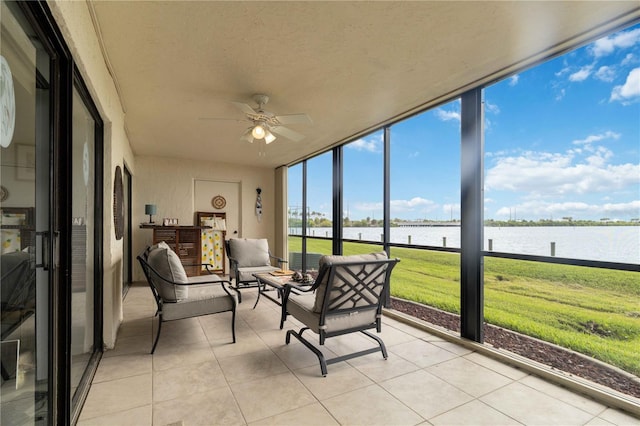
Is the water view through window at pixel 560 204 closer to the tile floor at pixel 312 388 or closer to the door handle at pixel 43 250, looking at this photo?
the tile floor at pixel 312 388

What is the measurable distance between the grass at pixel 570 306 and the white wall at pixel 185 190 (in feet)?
15.0

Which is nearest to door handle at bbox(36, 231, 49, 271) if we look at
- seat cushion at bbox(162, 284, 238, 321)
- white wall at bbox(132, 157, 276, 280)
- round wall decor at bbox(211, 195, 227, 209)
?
seat cushion at bbox(162, 284, 238, 321)

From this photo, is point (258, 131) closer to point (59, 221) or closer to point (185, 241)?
point (59, 221)

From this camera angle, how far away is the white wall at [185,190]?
5961 millimetres

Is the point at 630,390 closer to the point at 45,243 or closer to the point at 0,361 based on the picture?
the point at 0,361

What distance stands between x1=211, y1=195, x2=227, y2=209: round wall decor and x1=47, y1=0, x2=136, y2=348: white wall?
3467mm

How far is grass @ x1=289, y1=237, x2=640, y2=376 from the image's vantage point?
8.10 feet

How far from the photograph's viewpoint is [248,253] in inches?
191

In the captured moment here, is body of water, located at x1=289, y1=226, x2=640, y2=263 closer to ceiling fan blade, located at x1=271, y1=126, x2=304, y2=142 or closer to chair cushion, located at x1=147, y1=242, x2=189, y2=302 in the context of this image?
ceiling fan blade, located at x1=271, y1=126, x2=304, y2=142

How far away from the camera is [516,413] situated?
1.87m

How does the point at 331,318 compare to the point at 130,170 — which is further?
the point at 130,170

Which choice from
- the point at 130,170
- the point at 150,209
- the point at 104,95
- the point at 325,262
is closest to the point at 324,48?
the point at 325,262

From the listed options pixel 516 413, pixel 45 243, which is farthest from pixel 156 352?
pixel 516 413

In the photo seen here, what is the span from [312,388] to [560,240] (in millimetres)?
2367
